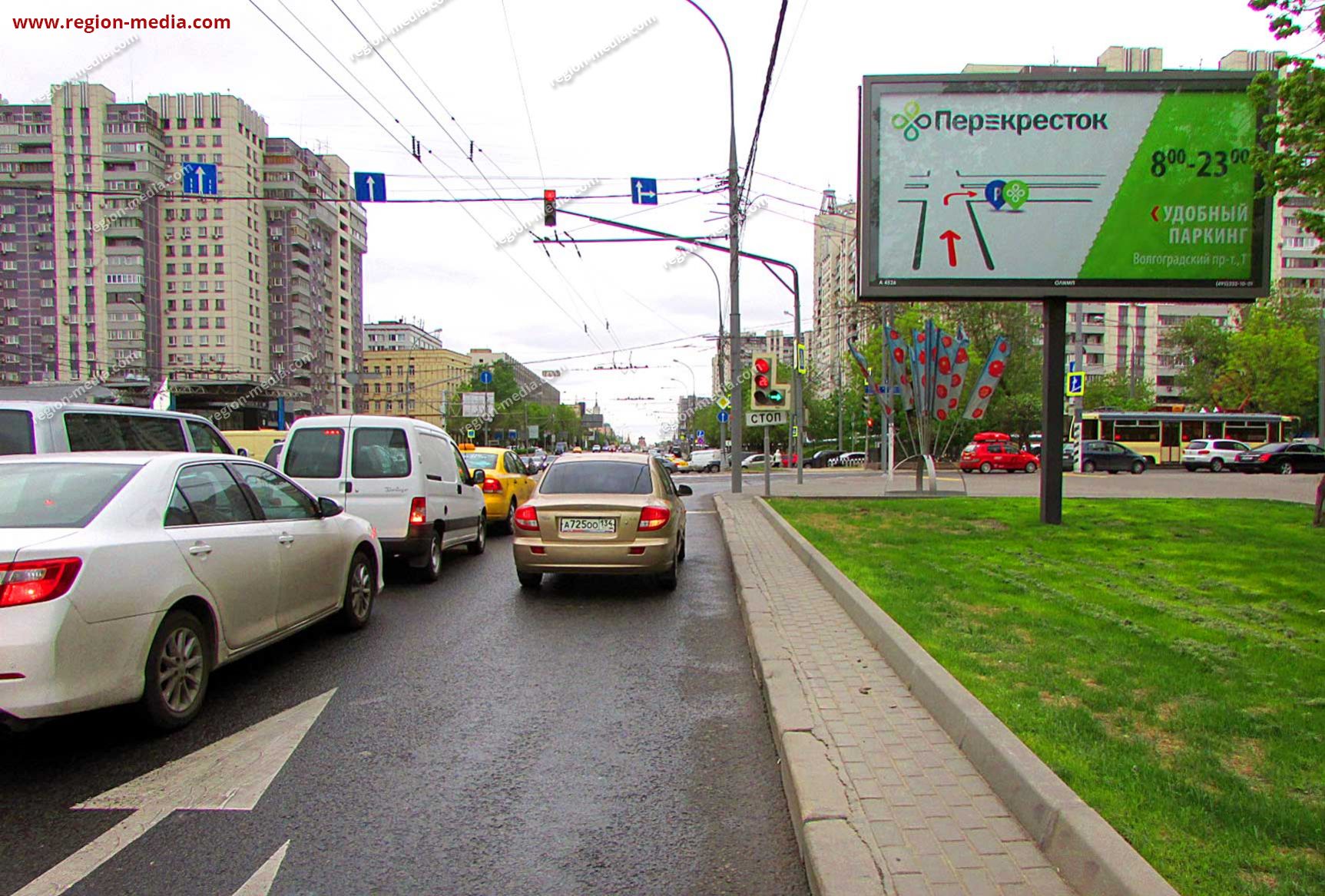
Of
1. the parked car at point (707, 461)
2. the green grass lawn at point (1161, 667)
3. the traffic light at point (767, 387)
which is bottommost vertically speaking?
the parked car at point (707, 461)

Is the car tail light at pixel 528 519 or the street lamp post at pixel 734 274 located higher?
the street lamp post at pixel 734 274

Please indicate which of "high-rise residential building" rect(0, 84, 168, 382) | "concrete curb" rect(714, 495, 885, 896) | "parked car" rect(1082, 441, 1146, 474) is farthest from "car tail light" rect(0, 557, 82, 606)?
"high-rise residential building" rect(0, 84, 168, 382)

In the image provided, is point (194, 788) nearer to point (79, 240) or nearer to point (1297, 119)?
point (1297, 119)

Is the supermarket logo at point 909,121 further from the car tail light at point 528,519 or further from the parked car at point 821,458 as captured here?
the parked car at point 821,458

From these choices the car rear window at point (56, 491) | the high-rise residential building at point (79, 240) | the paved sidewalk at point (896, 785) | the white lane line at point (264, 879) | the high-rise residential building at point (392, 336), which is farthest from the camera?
the high-rise residential building at point (392, 336)

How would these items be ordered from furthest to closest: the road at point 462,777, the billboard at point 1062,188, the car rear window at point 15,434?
the billboard at point 1062,188, the car rear window at point 15,434, the road at point 462,777

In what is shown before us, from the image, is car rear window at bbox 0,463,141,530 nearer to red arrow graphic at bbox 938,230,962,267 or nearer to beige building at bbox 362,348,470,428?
red arrow graphic at bbox 938,230,962,267

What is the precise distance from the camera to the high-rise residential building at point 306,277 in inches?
3610

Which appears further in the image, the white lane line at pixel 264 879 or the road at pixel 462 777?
the road at pixel 462 777

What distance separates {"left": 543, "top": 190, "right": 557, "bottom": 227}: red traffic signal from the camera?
16125mm

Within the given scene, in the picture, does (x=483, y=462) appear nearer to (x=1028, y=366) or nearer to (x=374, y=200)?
(x=374, y=200)

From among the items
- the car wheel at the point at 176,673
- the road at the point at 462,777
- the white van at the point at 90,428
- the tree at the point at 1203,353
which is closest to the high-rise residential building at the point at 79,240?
the white van at the point at 90,428

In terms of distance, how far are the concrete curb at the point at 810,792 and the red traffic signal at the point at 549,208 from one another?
12.0 meters

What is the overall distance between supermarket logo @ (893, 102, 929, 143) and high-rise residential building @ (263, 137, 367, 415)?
81050 millimetres
